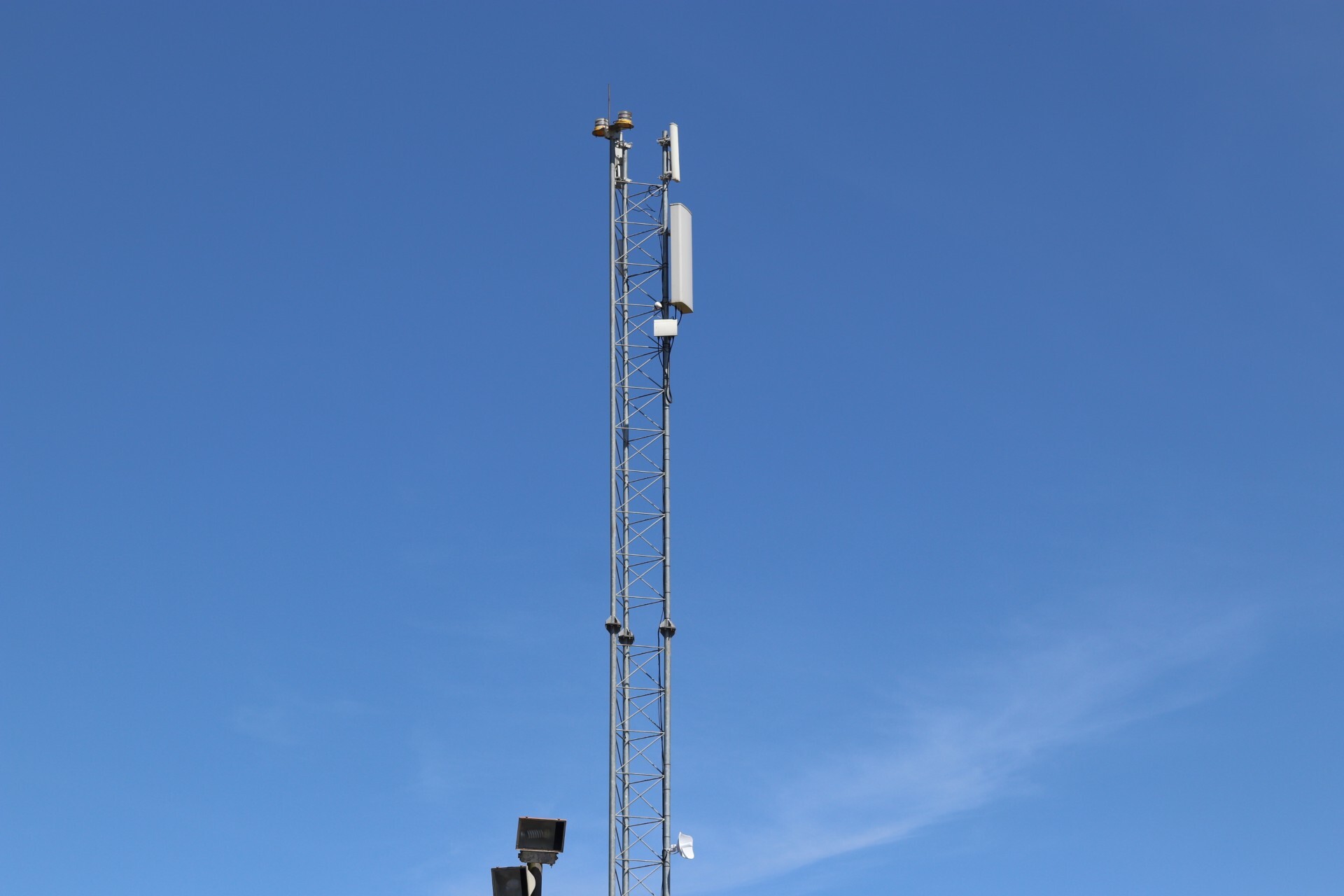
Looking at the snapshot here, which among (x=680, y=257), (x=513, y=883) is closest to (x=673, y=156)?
(x=680, y=257)

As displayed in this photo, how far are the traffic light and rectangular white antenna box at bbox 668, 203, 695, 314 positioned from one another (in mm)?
39383

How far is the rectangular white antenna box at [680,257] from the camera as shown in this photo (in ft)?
209

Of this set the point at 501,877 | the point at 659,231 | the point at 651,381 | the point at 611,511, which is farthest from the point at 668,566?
the point at 501,877

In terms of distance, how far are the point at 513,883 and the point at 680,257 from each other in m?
40.4

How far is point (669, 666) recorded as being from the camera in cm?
6028

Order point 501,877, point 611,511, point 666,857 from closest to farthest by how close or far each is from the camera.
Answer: point 501,877, point 666,857, point 611,511

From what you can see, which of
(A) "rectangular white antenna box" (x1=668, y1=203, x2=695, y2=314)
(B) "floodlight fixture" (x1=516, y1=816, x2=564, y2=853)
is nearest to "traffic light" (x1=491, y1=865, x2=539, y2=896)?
(B) "floodlight fixture" (x1=516, y1=816, x2=564, y2=853)

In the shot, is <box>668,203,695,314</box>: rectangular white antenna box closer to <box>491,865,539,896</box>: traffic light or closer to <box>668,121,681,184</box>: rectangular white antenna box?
<box>668,121,681,184</box>: rectangular white antenna box

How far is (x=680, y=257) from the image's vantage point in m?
64.0

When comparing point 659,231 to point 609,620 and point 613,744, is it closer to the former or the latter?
point 609,620

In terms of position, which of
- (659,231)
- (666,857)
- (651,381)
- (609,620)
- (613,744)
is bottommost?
(666,857)

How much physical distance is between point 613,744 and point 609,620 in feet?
14.0

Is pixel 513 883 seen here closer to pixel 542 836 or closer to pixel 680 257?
pixel 542 836

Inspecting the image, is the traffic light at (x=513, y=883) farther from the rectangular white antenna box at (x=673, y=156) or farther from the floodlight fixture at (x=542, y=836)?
the rectangular white antenna box at (x=673, y=156)
